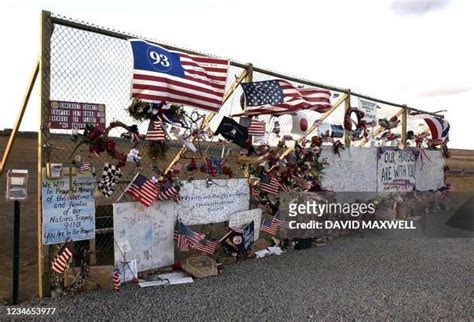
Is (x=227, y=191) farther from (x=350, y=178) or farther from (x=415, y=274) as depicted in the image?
(x=350, y=178)

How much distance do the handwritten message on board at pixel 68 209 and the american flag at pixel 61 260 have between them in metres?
0.13

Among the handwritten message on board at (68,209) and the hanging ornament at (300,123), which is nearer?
the handwritten message on board at (68,209)

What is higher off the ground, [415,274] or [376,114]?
[376,114]

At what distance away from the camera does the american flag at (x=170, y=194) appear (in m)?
6.99

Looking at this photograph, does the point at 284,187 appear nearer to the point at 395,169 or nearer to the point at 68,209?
the point at 68,209

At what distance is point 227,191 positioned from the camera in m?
8.12

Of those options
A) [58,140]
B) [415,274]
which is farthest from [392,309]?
[58,140]

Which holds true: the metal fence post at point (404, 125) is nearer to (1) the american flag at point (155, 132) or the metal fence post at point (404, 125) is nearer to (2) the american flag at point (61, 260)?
(1) the american flag at point (155, 132)

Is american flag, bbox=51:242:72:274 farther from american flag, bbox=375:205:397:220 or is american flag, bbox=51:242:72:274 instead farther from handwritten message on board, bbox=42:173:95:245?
american flag, bbox=375:205:397:220

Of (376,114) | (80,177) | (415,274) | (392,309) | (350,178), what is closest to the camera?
(392,309)

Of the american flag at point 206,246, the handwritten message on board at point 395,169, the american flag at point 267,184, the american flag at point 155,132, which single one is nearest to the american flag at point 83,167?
the american flag at point 155,132

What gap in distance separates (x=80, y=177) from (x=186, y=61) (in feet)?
7.38

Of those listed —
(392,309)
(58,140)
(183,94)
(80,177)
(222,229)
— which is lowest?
(392,309)

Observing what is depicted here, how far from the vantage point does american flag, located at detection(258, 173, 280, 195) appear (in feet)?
28.7
